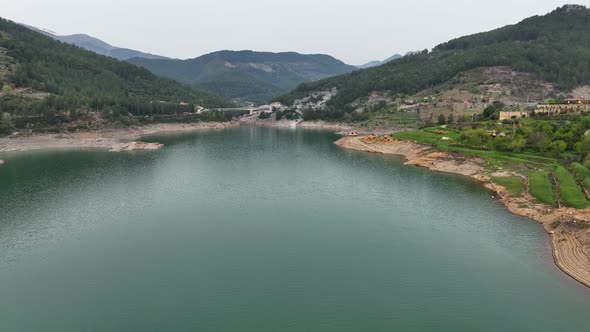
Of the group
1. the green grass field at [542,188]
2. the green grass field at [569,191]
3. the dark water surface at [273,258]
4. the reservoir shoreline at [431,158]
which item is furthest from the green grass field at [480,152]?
the dark water surface at [273,258]

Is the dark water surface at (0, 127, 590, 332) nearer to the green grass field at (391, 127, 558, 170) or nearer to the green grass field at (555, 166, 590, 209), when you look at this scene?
the green grass field at (555, 166, 590, 209)

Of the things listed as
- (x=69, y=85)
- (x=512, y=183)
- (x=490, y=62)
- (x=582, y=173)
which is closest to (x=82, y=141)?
(x=69, y=85)

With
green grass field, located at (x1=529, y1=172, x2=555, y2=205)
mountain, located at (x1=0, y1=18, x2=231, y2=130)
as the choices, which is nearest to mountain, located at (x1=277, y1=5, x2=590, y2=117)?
mountain, located at (x1=0, y1=18, x2=231, y2=130)

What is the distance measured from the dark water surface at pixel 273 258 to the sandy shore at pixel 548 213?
1.11 metres

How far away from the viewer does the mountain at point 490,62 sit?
123 meters

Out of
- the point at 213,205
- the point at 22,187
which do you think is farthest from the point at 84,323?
the point at 22,187

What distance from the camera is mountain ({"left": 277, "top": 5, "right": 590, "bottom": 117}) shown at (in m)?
123

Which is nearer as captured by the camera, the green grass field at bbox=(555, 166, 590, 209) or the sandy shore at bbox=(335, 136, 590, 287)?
the sandy shore at bbox=(335, 136, 590, 287)

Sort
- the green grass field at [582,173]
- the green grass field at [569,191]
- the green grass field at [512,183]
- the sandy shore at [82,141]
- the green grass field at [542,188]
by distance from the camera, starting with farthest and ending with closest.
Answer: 1. the sandy shore at [82,141]
2. the green grass field at [512,183]
3. the green grass field at [582,173]
4. the green grass field at [542,188]
5. the green grass field at [569,191]

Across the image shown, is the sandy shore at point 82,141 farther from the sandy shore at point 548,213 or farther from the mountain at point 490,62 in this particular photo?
the mountain at point 490,62

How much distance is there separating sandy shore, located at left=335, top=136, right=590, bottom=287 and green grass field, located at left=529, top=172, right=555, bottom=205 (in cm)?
69

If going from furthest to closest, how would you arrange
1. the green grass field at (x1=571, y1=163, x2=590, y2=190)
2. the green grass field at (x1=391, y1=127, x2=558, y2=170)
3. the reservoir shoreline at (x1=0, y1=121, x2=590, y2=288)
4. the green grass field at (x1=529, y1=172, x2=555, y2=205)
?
the green grass field at (x1=391, y1=127, x2=558, y2=170) → the green grass field at (x1=571, y1=163, x2=590, y2=190) → the green grass field at (x1=529, y1=172, x2=555, y2=205) → the reservoir shoreline at (x1=0, y1=121, x2=590, y2=288)

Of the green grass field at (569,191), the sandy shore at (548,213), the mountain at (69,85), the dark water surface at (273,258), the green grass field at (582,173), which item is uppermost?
the mountain at (69,85)

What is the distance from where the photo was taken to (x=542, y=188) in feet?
133
